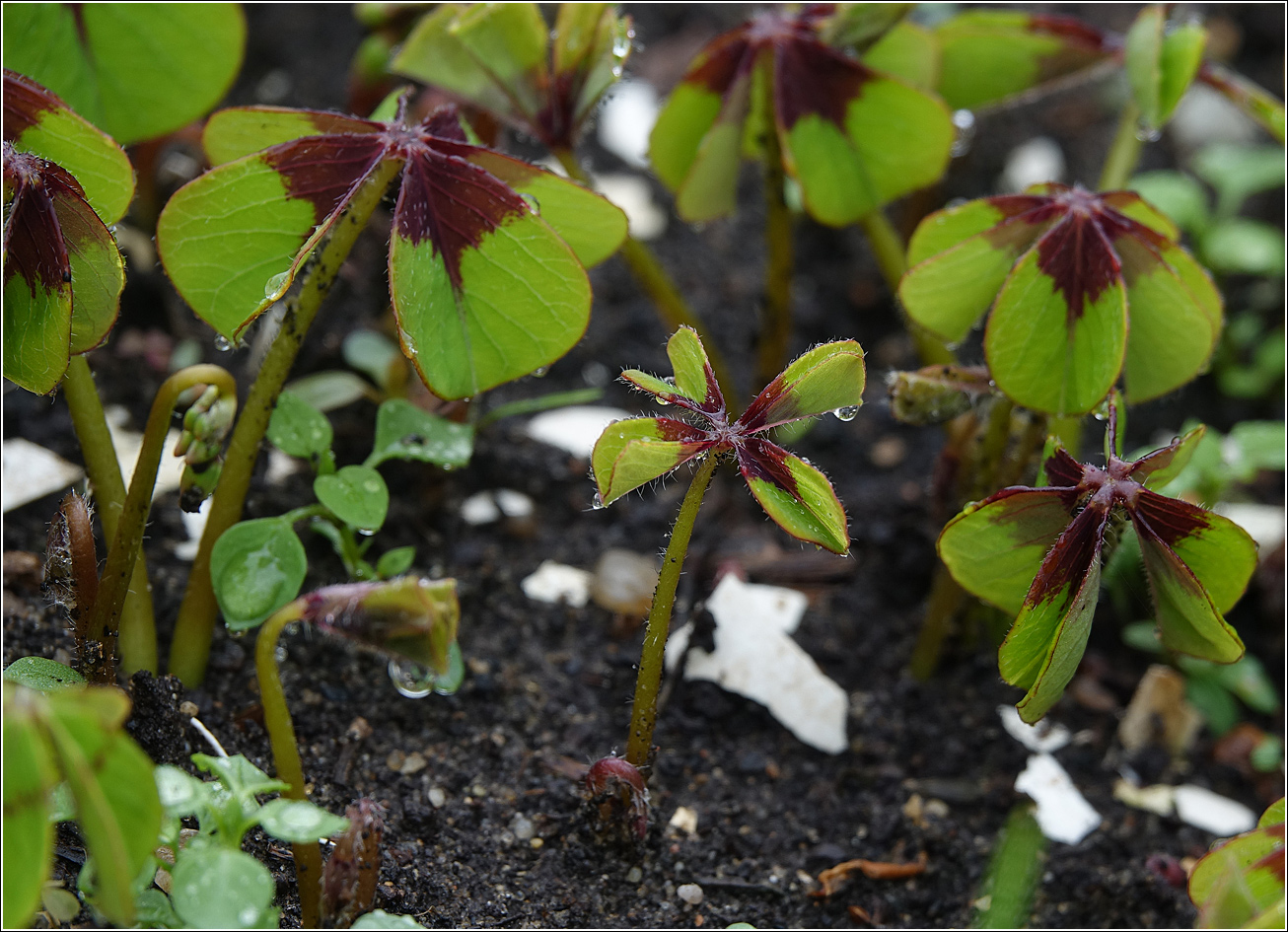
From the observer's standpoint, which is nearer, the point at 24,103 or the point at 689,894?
the point at 24,103

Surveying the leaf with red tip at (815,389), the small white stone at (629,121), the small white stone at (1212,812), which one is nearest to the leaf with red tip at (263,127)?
the leaf with red tip at (815,389)

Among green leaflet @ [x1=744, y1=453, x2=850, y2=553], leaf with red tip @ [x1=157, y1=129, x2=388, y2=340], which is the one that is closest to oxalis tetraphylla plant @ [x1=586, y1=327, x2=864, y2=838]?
green leaflet @ [x1=744, y1=453, x2=850, y2=553]

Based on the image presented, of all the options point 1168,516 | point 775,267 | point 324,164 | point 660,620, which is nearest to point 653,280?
point 775,267

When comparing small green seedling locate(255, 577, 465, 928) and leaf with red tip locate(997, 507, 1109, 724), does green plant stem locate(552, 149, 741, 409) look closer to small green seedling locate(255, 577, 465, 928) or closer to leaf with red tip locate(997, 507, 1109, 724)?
leaf with red tip locate(997, 507, 1109, 724)

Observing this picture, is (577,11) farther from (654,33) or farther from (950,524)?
(654,33)

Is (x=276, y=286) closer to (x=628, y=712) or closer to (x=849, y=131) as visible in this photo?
(x=628, y=712)

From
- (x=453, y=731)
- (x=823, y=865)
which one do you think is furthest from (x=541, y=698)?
(x=823, y=865)
